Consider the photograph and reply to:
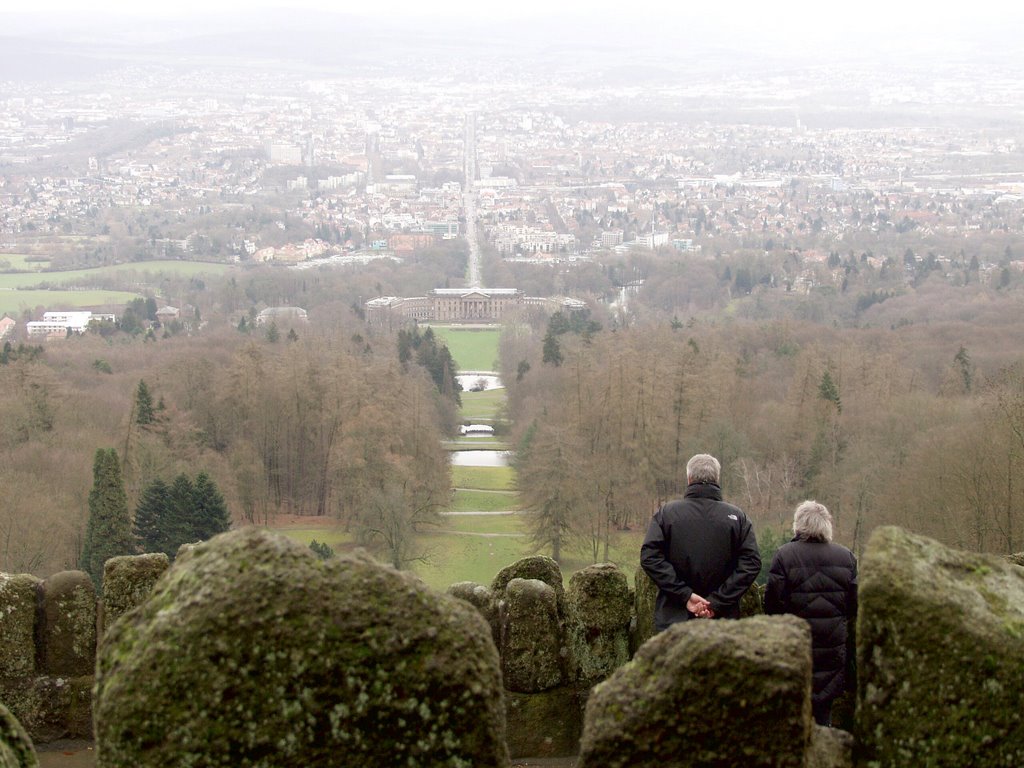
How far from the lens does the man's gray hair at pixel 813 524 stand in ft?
22.7

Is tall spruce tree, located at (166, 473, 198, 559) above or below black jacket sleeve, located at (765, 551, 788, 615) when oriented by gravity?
below

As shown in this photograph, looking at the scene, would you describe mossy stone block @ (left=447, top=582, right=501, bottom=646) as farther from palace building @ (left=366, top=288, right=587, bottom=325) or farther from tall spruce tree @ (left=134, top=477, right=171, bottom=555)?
palace building @ (left=366, top=288, right=587, bottom=325)

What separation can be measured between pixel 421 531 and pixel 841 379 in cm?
1706

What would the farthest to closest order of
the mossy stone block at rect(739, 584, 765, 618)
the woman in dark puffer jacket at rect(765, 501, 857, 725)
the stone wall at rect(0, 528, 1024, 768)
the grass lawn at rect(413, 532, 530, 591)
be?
the grass lawn at rect(413, 532, 530, 591)
the mossy stone block at rect(739, 584, 765, 618)
the woman in dark puffer jacket at rect(765, 501, 857, 725)
the stone wall at rect(0, 528, 1024, 768)

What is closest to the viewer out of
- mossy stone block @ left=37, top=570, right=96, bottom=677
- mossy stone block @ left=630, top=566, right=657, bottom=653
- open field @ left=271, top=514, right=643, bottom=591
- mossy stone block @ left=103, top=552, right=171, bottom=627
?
mossy stone block @ left=103, top=552, right=171, bottom=627

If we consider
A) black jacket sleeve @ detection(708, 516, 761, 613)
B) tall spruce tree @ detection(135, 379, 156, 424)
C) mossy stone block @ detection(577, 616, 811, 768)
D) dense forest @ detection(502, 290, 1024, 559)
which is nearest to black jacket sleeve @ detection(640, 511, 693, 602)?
black jacket sleeve @ detection(708, 516, 761, 613)

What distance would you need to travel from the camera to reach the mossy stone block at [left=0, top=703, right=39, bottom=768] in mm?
4655

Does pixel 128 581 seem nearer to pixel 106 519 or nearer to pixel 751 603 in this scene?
pixel 751 603

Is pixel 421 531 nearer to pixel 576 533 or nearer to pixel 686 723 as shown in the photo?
pixel 576 533

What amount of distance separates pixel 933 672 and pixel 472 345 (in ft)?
315

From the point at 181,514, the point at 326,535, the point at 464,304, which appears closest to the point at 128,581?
the point at 181,514

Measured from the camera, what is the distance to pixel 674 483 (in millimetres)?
42094

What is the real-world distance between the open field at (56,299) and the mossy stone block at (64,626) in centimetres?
9554

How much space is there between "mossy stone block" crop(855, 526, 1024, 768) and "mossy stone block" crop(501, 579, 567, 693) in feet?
11.7
